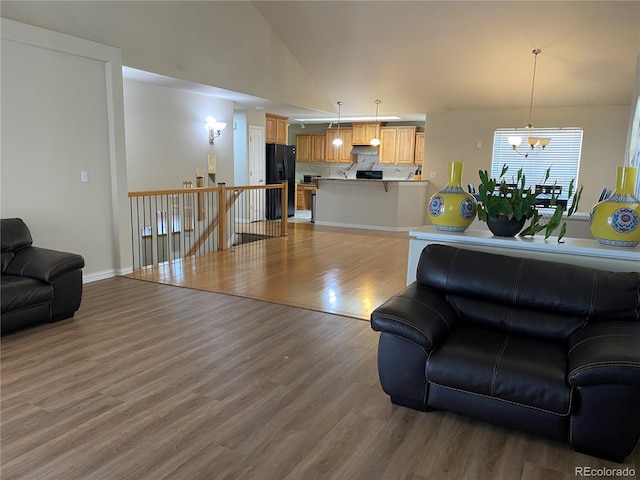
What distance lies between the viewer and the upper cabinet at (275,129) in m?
10.1

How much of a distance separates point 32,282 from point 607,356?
384 centimetres

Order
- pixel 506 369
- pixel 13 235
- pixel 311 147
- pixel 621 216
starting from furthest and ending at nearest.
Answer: pixel 311 147, pixel 13 235, pixel 621 216, pixel 506 369

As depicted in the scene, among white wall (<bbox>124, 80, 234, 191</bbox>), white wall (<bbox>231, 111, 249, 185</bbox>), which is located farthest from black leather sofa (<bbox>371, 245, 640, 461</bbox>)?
white wall (<bbox>231, 111, 249, 185</bbox>)

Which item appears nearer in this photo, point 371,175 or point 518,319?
point 518,319

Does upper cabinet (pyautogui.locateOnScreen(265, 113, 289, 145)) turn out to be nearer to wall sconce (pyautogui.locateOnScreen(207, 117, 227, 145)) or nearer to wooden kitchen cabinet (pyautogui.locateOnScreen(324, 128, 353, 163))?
wooden kitchen cabinet (pyautogui.locateOnScreen(324, 128, 353, 163))

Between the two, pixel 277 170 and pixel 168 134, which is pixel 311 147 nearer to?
pixel 277 170

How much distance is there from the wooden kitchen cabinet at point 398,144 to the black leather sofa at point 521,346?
831 centimetres

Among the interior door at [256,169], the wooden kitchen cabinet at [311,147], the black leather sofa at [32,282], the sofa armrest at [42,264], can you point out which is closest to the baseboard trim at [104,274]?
the black leather sofa at [32,282]

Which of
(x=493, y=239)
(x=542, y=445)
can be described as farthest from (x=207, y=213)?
(x=542, y=445)

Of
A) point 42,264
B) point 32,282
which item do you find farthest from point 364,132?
point 32,282

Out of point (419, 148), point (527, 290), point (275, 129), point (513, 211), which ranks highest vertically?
point (275, 129)

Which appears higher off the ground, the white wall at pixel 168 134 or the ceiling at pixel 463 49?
the ceiling at pixel 463 49

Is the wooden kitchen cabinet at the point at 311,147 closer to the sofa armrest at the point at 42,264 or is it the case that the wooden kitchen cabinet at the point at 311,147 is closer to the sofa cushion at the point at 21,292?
the sofa armrest at the point at 42,264

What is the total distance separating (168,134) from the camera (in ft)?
23.0
